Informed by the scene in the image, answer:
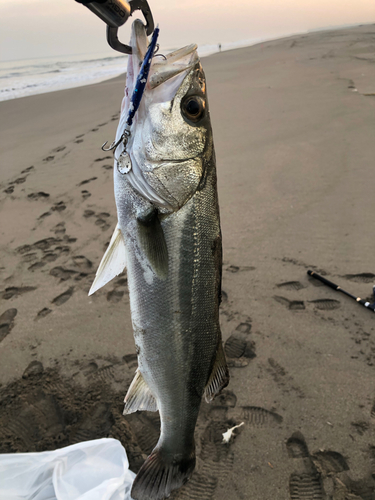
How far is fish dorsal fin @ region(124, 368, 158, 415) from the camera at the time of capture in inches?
68.0

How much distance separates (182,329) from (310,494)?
1.43 meters

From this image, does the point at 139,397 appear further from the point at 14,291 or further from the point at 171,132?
the point at 14,291

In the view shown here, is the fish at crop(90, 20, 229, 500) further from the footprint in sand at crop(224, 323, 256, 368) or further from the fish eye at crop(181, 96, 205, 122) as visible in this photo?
the footprint in sand at crop(224, 323, 256, 368)

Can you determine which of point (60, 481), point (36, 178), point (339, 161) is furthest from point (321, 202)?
point (36, 178)

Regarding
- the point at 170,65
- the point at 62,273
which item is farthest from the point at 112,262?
the point at 62,273

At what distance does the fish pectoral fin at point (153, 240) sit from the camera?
1502 mm

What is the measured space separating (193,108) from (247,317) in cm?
222

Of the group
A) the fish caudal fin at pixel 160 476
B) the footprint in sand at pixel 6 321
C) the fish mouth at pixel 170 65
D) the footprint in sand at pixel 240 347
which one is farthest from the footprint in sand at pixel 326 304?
the footprint in sand at pixel 6 321

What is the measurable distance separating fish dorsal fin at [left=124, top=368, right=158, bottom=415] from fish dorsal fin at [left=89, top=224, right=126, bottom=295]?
52cm

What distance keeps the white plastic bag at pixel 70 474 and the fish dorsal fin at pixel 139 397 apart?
641mm

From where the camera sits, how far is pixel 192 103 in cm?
150

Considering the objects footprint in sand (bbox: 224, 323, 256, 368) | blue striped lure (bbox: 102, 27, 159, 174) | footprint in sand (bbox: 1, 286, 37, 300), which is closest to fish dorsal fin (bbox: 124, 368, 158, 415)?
blue striped lure (bbox: 102, 27, 159, 174)

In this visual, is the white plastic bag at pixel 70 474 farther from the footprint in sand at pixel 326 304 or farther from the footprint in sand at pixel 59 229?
the footprint in sand at pixel 59 229

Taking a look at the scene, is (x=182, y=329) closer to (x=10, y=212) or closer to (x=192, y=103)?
(x=192, y=103)
